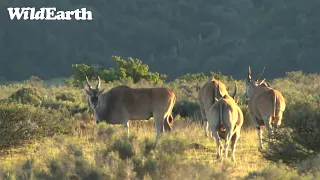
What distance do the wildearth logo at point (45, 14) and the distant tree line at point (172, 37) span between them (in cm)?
75

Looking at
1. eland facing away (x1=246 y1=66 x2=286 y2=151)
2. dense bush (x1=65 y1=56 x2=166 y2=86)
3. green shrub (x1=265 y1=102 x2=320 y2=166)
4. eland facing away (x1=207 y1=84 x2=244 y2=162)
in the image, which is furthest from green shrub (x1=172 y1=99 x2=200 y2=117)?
dense bush (x1=65 y1=56 x2=166 y2=86)

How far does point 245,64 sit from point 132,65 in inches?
1494

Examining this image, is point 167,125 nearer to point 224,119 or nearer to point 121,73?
point 224,119

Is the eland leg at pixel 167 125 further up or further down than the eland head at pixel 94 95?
further down

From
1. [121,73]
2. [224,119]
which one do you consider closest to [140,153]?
[224,119]

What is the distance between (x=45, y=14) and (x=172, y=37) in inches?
679

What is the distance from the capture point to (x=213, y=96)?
16.6 meters

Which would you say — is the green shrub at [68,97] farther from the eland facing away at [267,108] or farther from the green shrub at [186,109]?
the eland facing away at [267,108]

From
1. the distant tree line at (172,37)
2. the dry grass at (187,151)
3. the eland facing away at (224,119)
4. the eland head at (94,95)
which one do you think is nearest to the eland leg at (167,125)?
the dry grass at (187,151)

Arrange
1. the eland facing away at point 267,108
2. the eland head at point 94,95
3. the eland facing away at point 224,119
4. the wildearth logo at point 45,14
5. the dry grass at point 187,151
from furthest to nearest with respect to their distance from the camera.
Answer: the wildearth logo at point 45,14 < the eland head at point 94,95 < the eland facing away at point 267,108 < the eland facing away at point 224,119 < the dry grass at point 187,151

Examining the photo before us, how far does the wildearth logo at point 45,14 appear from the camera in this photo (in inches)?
3494

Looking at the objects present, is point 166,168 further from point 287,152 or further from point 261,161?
point 261,161

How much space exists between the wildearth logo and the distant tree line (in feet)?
2.45

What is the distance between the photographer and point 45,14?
303 ft
